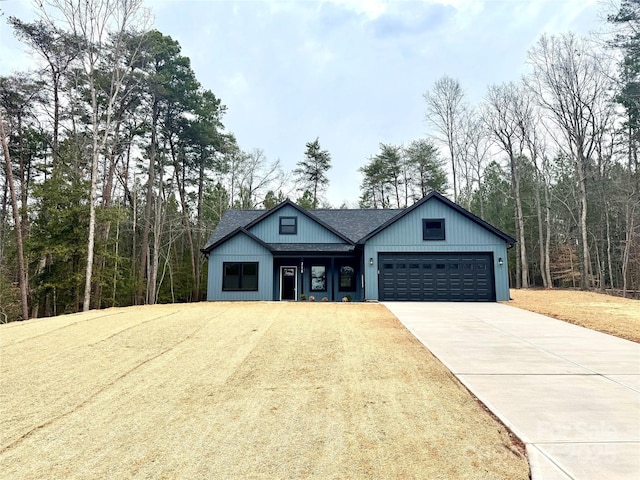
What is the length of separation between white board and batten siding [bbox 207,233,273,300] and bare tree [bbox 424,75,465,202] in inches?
637

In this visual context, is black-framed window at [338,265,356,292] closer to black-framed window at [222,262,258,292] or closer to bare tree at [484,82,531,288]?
black-framed window at [222,262,258,292]

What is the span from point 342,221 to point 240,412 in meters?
15.8

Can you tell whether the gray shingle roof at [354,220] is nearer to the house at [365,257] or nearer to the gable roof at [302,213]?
the house at [365,257]

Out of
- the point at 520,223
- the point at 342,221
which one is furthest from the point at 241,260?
the point at 520,223

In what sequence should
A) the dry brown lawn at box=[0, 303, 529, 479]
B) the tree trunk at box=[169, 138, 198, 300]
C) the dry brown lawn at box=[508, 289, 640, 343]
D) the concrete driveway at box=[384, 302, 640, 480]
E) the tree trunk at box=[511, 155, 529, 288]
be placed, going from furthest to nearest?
the tree trunk at box=[169, 138, 198, 300] → the tree trunk at box=[511, 155, 529, 288] → the dry brown lawn at box=[508, 289, 640, 343] → the concrete driveway at box=[384, 302, 640, 480] → the dry brown lawn at box=[0, 303, 529, 479]

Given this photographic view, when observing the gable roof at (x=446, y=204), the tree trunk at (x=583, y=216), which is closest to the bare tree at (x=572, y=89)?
the tree trunk at (x=583, y=216)

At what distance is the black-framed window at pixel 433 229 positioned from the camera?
50.6ft

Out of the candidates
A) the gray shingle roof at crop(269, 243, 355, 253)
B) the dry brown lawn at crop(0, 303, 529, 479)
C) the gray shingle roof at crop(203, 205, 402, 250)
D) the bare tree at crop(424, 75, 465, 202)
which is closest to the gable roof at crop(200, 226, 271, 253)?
the gray shingle roof at crop(269, 243, 355, 253)

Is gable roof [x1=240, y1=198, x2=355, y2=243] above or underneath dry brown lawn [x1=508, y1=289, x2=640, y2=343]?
above

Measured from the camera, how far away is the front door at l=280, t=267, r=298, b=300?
56.5 ft

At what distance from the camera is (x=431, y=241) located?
15359 millimetres

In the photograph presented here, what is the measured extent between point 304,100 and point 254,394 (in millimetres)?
21385

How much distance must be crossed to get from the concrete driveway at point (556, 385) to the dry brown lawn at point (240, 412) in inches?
13.0

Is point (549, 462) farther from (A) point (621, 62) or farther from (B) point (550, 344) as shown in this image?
(A) point (621, 62)
